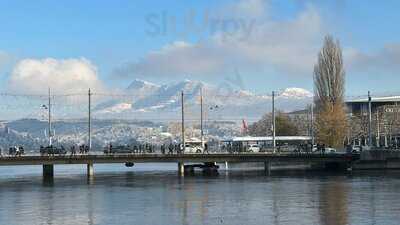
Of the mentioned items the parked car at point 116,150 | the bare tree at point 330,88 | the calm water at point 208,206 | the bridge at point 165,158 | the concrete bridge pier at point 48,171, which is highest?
the bare tree at point 330,88

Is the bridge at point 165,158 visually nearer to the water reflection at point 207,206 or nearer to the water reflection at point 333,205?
the water reflection at point 207,206

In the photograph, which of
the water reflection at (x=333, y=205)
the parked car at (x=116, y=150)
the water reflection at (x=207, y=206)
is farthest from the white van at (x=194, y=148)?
the water reflection at (x=333, y=205)

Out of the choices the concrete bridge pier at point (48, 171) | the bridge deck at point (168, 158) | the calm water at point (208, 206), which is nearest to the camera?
the calm water at point (208, 206)

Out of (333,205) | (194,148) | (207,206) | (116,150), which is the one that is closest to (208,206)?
(207,206)

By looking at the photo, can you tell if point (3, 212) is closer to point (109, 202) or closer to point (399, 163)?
point (109, 202)

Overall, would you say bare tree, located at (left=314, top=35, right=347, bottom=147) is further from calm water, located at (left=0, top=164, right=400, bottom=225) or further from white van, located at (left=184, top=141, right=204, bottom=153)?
calm water, located at (left=0, top=164, right=400, bottom=225)

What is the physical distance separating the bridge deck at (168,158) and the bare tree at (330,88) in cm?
2375

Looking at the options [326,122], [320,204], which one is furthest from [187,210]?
[326,122]

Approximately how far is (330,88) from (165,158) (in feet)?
148

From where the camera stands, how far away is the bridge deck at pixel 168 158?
107688mm

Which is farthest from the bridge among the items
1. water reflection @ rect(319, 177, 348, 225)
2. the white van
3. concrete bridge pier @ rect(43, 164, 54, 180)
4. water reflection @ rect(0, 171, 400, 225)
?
water reflection @ rect(319, 177, 348, 225)

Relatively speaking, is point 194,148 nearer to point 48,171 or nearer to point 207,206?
point 48,171

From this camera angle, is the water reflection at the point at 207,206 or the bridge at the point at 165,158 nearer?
the water reflection at the point at 207,206

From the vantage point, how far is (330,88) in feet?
481
